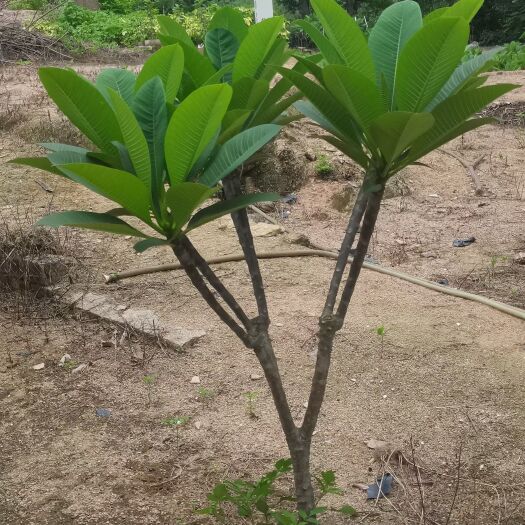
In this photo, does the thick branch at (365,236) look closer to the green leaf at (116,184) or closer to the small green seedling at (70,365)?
the green leaf at (116,184)

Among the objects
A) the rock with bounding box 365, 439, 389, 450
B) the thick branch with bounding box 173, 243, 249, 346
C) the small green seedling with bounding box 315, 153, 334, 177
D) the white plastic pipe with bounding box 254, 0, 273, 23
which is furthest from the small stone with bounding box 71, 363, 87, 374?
the white plastic pipe with bounding box 254, 0, 273, 23

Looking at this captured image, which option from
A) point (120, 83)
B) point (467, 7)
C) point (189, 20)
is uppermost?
point (467, 7)

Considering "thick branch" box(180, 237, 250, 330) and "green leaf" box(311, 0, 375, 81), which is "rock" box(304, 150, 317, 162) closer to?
"thick branch" box(180, 237, 250, 330)

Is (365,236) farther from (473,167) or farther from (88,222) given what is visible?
(473,167)

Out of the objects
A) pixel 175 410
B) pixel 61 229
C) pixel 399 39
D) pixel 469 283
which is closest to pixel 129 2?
pixel 61 229

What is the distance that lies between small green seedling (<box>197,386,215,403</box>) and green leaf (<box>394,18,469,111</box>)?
1.94 meters

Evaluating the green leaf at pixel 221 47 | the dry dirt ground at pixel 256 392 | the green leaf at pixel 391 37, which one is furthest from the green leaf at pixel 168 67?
the dry dirt ground at pixel 256 392

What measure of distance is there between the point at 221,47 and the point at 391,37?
15.7 inches

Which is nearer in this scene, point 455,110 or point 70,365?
point 455,110

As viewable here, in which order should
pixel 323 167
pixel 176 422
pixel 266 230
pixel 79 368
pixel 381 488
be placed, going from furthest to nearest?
pixel 323 167 < pixel 266 230 < pixel 79 368 < pixel 176 422 < pixel 381 488

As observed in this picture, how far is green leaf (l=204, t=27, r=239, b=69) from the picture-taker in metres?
1.65

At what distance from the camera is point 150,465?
2.57 metres

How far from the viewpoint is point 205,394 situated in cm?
304

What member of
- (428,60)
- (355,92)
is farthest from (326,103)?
(428,60)
